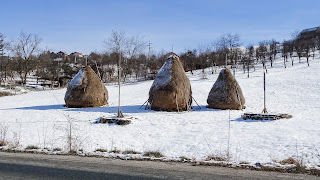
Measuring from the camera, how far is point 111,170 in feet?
18.8

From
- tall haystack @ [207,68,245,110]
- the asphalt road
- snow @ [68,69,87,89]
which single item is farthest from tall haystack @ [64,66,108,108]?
the asphalt road

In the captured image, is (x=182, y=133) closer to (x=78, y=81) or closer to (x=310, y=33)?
(x=78, y=81)

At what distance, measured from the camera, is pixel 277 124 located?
12484 mm

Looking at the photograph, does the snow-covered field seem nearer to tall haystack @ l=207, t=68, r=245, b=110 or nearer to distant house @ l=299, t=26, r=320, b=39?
tall haystack @ l=207, t=68, r=245, b=110

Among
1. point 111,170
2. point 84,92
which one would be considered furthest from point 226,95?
point 111,170

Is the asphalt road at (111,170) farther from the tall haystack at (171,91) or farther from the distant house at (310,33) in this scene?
the distant house at (310,33)

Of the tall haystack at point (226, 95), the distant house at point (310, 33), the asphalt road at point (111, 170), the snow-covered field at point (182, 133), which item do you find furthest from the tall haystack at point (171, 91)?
the distant house at point (310, 33)

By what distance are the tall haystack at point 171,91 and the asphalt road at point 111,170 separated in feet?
32.1

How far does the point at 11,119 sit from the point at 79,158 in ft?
31.9

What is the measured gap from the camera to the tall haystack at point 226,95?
1681 cm

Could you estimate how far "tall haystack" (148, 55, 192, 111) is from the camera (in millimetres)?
16375

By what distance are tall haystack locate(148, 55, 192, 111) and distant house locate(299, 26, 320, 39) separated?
6898cm

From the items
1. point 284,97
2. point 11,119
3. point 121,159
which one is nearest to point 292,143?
point 121,159

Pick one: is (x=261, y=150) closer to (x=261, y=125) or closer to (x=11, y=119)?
(x=261, y=125)
